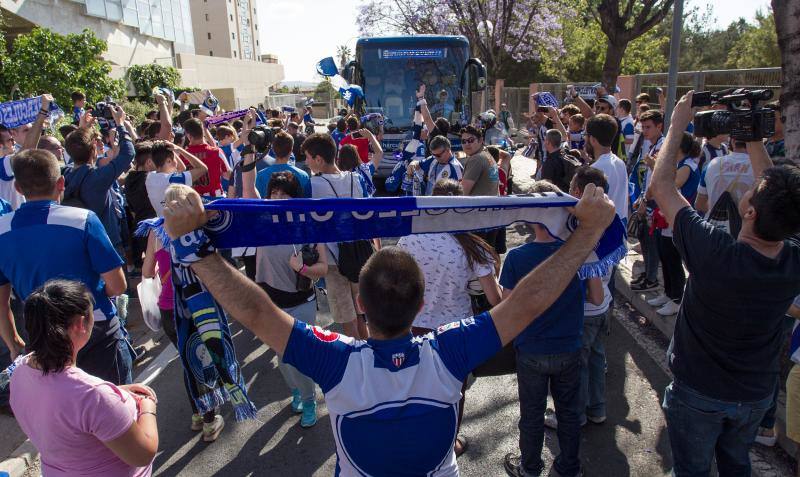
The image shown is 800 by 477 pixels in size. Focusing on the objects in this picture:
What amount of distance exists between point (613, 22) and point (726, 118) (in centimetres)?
1338

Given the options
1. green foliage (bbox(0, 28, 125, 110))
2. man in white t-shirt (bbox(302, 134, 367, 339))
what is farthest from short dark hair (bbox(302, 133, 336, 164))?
green foliage (bbox(0, 28, 125, 110))

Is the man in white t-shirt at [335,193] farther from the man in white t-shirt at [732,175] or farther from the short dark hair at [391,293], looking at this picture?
the man in white t-shirt at [732,175]

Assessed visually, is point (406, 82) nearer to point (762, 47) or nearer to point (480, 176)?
point (480, 176)

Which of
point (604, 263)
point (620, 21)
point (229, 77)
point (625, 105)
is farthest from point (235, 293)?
point (229, 77)

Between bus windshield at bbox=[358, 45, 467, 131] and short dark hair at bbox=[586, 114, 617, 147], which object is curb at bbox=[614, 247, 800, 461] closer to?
short dark hair at bbox=[586, 114, 617, 147]

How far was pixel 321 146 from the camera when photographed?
15.4 ft

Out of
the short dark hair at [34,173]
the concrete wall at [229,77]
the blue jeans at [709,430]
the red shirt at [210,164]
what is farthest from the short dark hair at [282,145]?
the concrete wall at [229,77]

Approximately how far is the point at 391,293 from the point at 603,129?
369cm

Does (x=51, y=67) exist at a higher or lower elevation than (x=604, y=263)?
higher

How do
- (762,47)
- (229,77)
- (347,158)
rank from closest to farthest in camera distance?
(347,158), (762,47), (229,77)

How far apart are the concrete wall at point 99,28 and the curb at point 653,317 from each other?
31291 millimetres

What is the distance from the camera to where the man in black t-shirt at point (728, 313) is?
7.50ft

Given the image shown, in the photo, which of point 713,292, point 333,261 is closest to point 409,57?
point 333,261

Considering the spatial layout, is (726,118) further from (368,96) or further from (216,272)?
(368,96)
